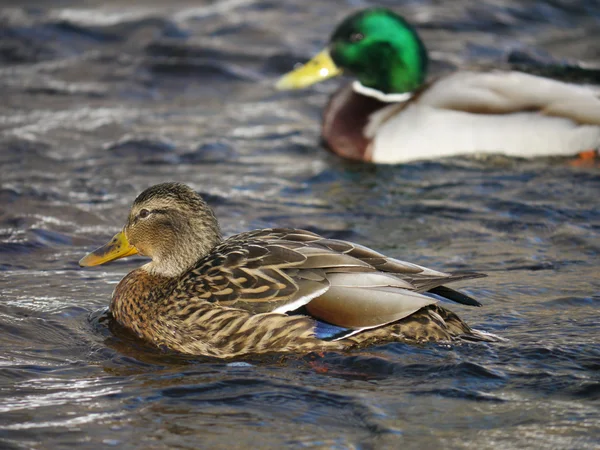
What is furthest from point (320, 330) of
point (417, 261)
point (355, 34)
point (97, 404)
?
point (355, 34)

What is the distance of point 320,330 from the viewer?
578cm

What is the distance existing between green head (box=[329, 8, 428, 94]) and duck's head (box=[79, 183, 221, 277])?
452cm

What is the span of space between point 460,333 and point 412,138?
14.5ft

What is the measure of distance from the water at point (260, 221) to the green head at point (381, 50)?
0.80 m

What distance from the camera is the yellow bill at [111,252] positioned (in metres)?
6.58

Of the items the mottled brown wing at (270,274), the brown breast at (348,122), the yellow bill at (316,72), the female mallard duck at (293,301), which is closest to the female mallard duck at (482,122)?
the brown breast at (348,122)

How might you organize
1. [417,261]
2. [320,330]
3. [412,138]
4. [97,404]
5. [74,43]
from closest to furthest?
[97,404] → [320,330] → [417,261] → [412,138] → [74,43]

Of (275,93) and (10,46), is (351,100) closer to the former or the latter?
(275,93)

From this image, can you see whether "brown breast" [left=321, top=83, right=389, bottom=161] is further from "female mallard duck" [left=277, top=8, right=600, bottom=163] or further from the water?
the water

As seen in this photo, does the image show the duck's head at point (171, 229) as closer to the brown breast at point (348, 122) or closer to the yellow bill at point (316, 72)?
the brown breast at point (348, 122)

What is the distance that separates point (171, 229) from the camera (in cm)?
645

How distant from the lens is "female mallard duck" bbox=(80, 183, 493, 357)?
5719 mm

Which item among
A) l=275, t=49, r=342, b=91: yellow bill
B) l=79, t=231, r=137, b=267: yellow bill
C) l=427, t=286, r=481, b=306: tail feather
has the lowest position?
l=427, t=286, r=481, b=306: tail feather

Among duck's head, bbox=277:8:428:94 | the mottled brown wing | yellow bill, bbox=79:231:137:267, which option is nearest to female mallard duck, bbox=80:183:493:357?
the mottled brown wing
